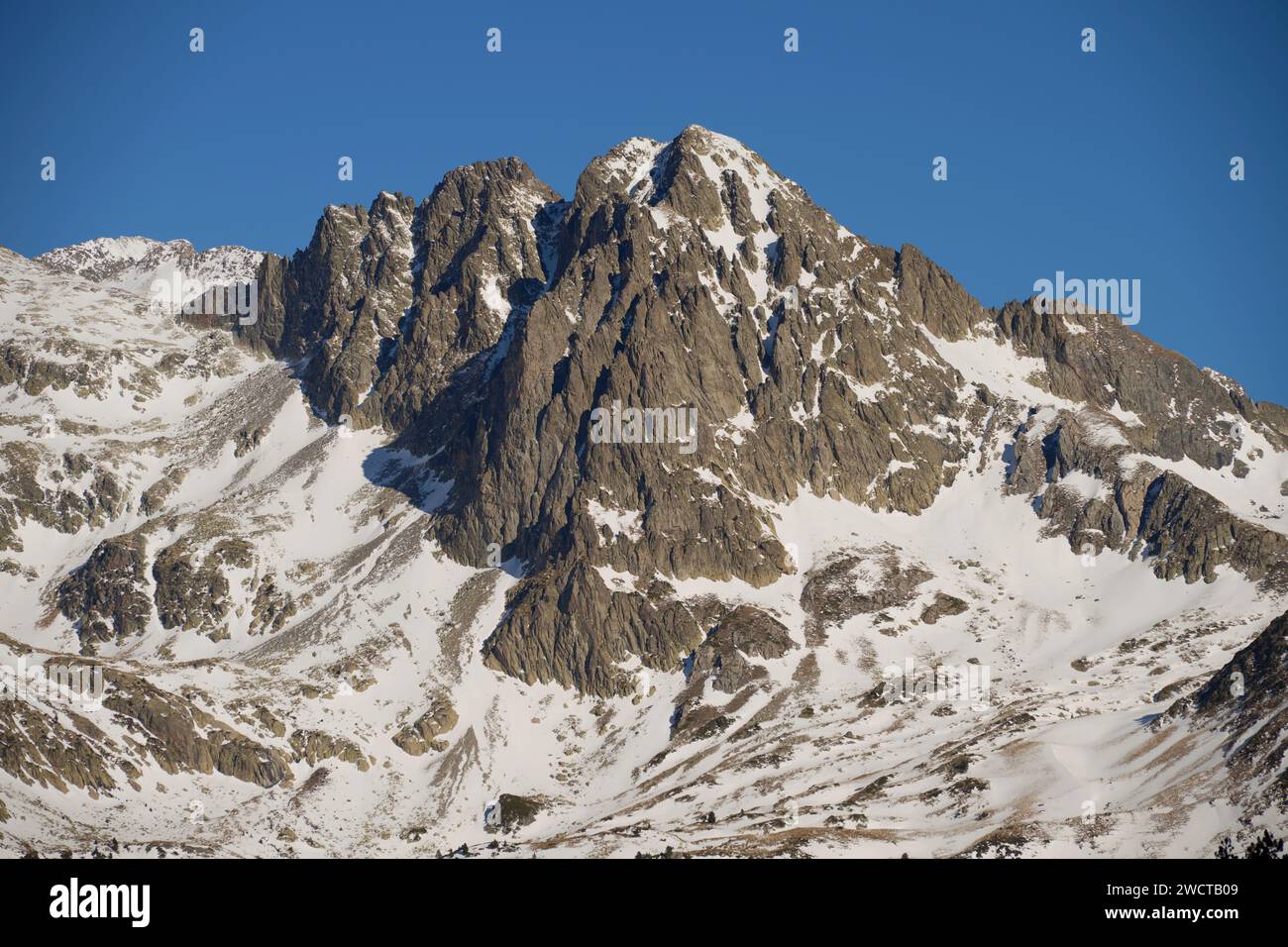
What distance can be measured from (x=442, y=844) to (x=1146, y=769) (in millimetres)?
82640

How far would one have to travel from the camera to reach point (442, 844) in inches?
7697
